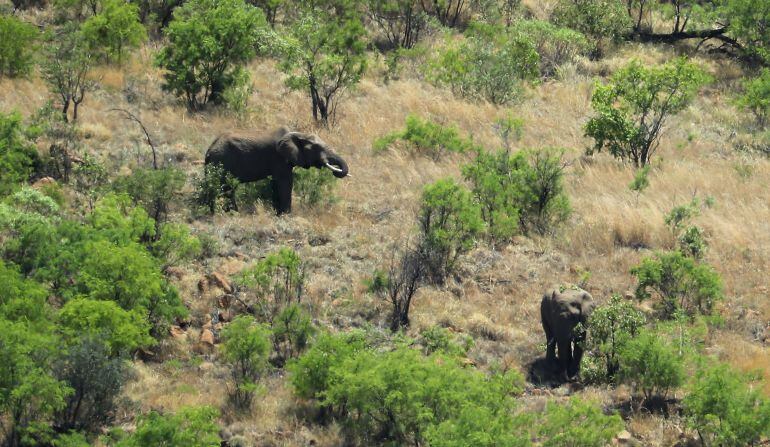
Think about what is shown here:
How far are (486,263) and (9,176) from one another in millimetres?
7734

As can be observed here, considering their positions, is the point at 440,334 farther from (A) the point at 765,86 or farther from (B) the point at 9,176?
(A) the point at 765,86

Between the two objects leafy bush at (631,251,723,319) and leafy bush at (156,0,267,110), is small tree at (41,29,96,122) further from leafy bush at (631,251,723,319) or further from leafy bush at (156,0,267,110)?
leafy bush at (631,251,723,319)

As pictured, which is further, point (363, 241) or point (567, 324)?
point (363, 241)

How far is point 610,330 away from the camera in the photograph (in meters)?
16.7

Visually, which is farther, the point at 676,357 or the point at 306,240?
the point at 306,240

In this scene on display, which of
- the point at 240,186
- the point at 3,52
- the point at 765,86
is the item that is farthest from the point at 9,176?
the point at 765,86

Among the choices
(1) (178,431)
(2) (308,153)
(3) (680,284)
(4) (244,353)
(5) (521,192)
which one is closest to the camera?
(1) (178,431)

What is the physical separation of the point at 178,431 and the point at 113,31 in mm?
14942

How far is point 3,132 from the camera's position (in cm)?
2033

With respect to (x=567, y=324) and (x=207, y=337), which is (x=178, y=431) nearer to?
(x=207, y=337)

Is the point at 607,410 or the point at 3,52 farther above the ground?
the point at 3,52

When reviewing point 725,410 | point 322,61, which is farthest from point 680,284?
point 322,61

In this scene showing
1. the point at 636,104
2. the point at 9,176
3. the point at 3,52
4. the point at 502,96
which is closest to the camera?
the point at 9,176

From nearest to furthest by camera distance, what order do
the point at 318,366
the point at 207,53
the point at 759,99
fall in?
the point at 318,366 → the point at 207,53 → the point at 759,99
